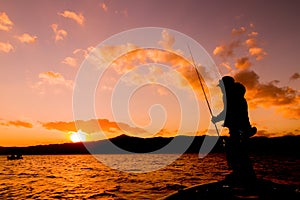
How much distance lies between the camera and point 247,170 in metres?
8.73

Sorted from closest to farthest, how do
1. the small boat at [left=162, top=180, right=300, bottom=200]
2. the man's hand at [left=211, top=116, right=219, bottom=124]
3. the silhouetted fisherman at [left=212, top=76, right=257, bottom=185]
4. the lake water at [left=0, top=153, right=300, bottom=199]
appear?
1. the small boat at [left=162, top=180, right=300, bottom=200]
2. the silhouetted fisherman at [left=212, top=76, right=257, bottom=185]
3. the man's hand at [left=211, top=116, right=219, bottom=124]
4. the lake water at [left=0, top=153, right=300, bottom=199]

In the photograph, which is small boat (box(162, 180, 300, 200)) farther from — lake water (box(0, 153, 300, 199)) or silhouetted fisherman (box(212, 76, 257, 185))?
lake water (box(0, 153, 300, 199))

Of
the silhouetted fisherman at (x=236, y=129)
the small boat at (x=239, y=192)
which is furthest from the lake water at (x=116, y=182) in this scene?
the silhouetted fisherman at (x=236, y=129)

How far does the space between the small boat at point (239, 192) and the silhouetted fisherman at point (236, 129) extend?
389mm

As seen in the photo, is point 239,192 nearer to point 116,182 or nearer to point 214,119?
point 214,119

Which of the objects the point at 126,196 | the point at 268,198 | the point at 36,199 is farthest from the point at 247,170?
the point at 36,199

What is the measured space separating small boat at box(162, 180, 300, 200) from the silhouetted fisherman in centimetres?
39

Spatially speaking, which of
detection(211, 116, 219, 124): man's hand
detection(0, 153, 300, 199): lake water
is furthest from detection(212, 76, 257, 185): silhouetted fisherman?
detection(0, 153, 300, 199): lake water

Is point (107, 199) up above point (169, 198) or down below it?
below

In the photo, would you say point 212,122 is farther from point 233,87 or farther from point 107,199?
point 107,199

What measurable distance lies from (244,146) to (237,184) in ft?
4.41

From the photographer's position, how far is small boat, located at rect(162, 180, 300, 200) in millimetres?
7444

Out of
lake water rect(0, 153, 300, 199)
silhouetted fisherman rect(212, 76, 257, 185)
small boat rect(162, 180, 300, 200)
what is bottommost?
lake water rect(0, 153, 300, 199)

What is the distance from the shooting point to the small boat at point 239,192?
7444mm
